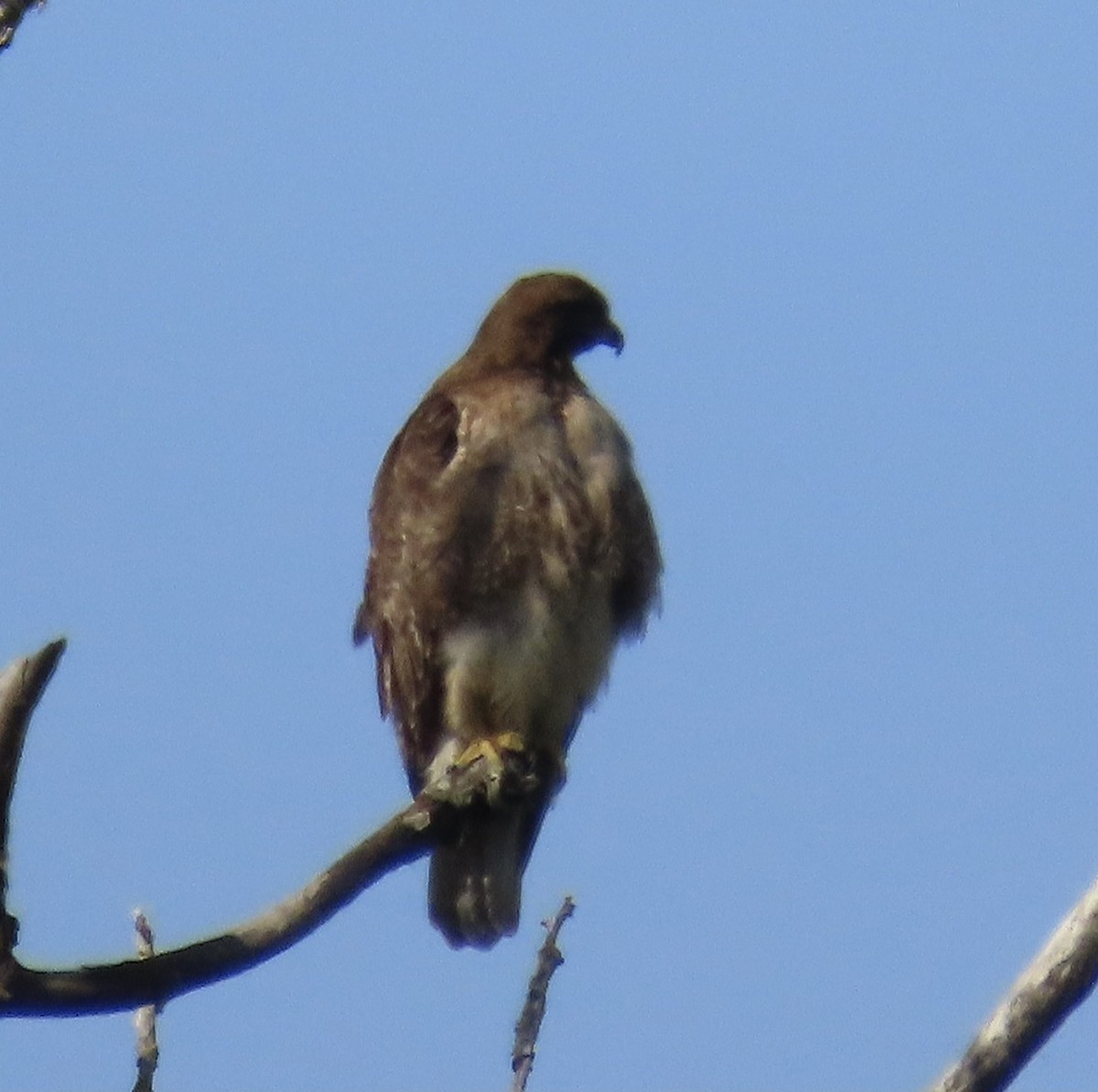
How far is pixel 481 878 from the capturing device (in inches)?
207

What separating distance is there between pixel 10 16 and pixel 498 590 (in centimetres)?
223

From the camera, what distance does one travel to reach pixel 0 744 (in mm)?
2957

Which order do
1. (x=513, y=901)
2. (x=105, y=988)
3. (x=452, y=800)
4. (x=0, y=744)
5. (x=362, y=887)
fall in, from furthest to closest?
(x=513, y=901) < (x=452, y=800) < (x=362, y=887) < (x=105, y=988) < (x=0, y=744)

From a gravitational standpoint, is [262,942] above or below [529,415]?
below

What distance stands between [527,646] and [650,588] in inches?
15.7

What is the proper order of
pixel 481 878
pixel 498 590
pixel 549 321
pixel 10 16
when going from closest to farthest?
1. pixel 10 16
2. pixel 481 878
3. pixel 498 590
4. pixel 549 321

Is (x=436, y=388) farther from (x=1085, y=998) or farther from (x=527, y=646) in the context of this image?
(x=1085, y=998)

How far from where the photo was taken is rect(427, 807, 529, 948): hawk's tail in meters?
5.25

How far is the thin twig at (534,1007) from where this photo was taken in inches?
130

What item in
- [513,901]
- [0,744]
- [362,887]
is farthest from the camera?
[513,901]

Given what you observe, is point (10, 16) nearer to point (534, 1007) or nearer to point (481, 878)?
point (534, 1007)

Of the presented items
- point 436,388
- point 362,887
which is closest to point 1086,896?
point 362,887

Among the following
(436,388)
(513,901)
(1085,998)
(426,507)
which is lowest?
(1085,998)

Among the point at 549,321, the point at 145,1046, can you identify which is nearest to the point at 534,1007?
the point at 145,1046
